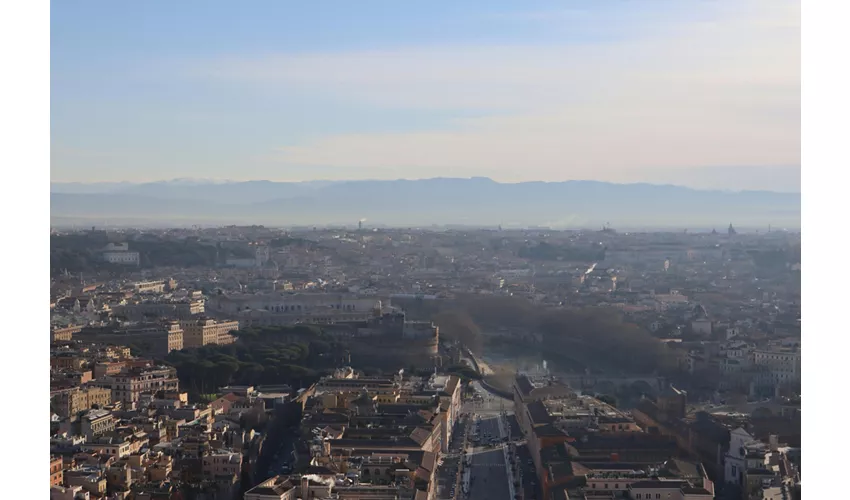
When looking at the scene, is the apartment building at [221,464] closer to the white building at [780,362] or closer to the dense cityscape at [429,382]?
the dense cityscape at [429,382]

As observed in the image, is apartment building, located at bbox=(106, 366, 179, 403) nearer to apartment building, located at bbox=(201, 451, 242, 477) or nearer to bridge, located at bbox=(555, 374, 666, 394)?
apartment building, located at bbox=(201, 451, 242, 477)

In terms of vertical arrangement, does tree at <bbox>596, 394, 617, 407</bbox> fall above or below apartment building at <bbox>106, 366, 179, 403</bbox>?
below

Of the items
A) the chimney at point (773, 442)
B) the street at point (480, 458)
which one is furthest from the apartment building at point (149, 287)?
the chimney at point (773, 442)

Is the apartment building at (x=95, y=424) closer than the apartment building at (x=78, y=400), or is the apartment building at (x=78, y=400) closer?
the apartment building at (x=95, y=424)

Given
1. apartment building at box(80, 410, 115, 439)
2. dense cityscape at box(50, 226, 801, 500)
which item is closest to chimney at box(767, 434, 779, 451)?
dense cityscape at box(50, 226, 801, 500)

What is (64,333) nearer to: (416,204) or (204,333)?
(204,333)

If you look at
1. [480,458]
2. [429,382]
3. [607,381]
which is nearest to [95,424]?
[480,458]
